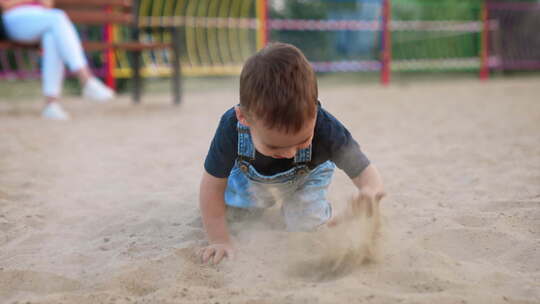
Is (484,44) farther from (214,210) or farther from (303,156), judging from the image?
(214,210)

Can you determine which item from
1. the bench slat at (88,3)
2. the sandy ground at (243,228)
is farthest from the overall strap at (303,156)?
the bench slat at (88,3)

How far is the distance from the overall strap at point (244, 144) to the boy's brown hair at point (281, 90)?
192 mm

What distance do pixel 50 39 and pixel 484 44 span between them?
7.96 meters

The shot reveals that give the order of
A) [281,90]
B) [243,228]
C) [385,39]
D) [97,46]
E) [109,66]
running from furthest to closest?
[385,39], [109,66], [97,46], [243,228], [281,90]

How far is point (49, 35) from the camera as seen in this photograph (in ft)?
15.9

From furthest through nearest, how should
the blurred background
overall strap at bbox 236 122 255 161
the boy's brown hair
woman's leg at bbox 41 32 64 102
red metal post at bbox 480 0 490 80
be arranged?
red metal post at bbox 480 0 490 80, the blurred background, woman's leg at bbox 41 32 64 102, overall strap at bbox 236 122 255 161, the boy's brown hair

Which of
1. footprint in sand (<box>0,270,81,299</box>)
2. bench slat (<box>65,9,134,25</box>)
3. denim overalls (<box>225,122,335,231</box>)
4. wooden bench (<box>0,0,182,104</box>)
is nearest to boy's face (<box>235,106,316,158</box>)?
denim overalls (<box>225,122,335,231</box>)

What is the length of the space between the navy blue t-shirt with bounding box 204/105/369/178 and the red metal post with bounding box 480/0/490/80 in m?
9.39

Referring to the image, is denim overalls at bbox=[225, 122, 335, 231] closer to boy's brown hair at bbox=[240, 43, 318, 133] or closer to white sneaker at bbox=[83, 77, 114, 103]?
boy's brown hair at bbox=[240, 43, 318, 133]

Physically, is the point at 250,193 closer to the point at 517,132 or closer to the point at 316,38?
the point at 517,132

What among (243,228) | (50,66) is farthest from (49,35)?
(243,228)

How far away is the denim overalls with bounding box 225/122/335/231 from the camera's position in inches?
70.7

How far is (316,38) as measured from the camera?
359 inches

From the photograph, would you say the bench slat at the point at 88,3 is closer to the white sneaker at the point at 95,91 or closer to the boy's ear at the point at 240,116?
the white sneaker at the point at 95,91
